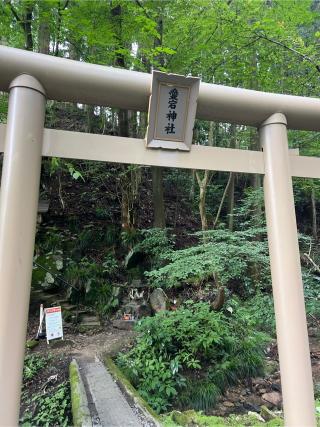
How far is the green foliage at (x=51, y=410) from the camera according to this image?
336 centimetres

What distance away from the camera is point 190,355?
478cm

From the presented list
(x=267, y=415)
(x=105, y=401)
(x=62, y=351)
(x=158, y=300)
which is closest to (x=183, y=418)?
(x=105, y=401)

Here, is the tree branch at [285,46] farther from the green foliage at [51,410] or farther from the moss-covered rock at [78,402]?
the green foliage at [51,410]

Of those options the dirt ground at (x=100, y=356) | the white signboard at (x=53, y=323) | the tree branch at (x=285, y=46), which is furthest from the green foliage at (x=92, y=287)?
the tree branch at (x=285, y=46)

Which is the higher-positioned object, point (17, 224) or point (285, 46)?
point (285, 46)

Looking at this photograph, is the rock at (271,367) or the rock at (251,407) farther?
the rock at (271,367)

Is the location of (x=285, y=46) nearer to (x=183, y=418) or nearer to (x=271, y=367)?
(x=271, y=367)

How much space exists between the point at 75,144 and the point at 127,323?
5.23 m

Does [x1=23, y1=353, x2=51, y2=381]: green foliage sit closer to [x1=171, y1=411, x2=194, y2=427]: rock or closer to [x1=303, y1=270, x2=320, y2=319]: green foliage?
[x1=171, y1=411, x2=194, y2=427]: rock

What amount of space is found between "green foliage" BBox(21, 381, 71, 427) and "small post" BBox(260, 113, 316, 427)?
7.83 feet

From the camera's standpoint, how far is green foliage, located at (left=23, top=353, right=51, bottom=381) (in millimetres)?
4385

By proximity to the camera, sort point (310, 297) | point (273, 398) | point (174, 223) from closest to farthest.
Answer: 1. point (273, 398)
2. point (310, 297)
3. point (174, 223)

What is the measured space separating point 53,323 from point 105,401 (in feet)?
7.88

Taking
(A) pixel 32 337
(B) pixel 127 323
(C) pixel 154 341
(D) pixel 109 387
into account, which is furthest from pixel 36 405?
(B) pixel 127 323
